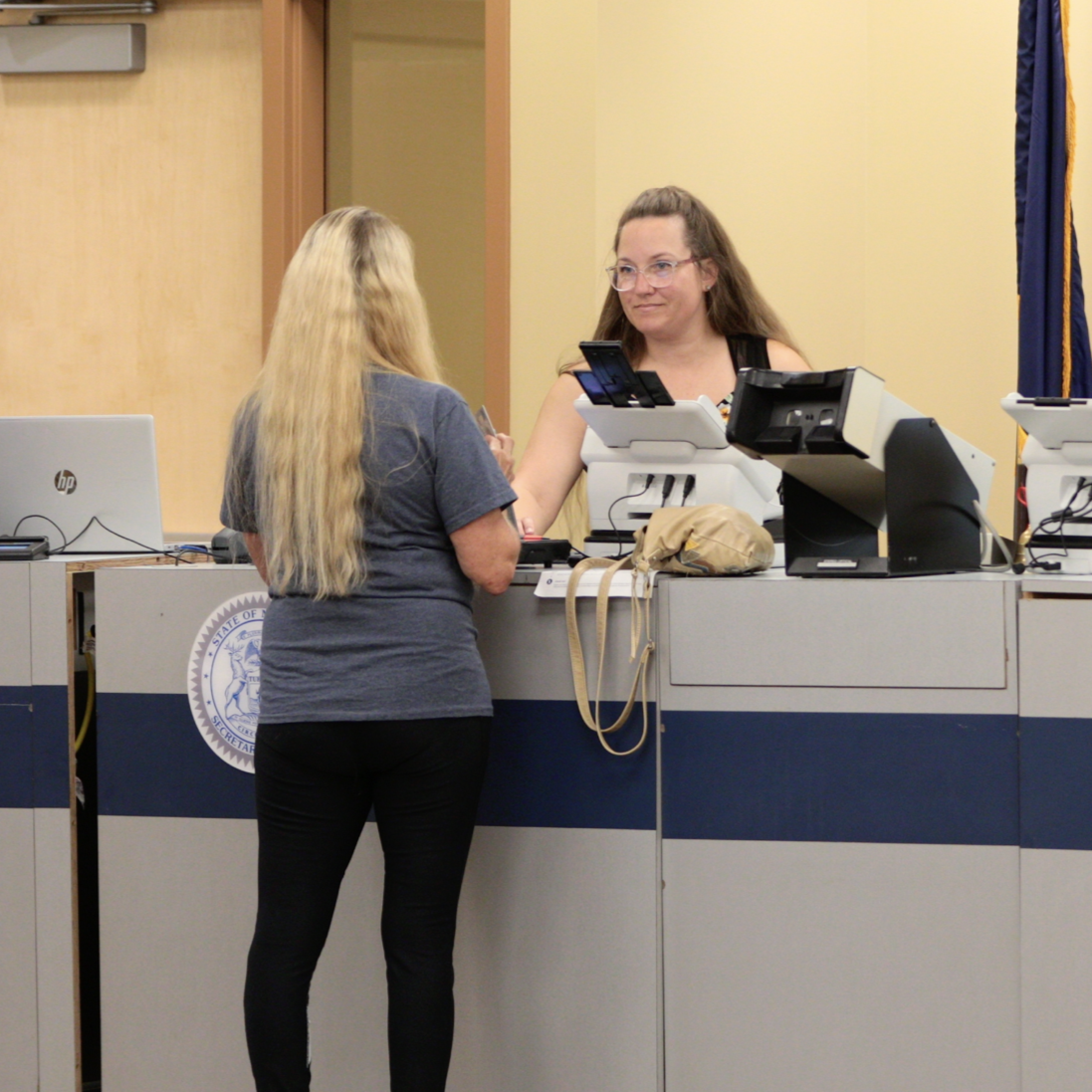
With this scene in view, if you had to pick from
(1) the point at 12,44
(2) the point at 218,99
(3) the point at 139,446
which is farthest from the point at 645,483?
(1) the point at 12,44

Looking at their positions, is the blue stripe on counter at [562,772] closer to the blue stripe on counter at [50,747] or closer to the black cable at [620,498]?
the black cable at [620,498]

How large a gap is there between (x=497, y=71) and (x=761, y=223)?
2.95ft

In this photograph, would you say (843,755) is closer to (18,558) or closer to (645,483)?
(645,483)

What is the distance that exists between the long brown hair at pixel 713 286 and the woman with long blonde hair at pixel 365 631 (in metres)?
1.05

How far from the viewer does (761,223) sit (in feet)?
12.9

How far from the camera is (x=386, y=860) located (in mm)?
1896

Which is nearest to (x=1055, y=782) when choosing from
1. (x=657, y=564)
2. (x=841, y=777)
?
(x=841, y=777)

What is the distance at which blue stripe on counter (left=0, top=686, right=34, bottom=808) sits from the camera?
2.33 m

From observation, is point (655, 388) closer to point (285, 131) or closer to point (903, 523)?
point (903, 523)

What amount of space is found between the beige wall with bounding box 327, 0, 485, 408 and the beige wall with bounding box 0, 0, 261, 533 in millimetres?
322

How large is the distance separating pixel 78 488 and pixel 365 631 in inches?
44.2

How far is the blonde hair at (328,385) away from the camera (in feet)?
5.90

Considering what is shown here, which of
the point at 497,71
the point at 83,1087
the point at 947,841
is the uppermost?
the point at 497,71

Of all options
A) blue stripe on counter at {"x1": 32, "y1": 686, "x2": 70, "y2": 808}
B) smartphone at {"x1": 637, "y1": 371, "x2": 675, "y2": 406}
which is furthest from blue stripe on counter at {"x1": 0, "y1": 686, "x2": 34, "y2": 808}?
smartphone at {"x1": 637, "y1": 371, "x2": 675, "y2": 406}
